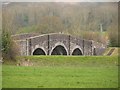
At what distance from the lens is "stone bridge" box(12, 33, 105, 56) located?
67.1 ft

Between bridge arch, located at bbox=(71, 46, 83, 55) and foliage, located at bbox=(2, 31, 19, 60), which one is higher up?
foliage, located at bbox=(2, 31, 19, 60)

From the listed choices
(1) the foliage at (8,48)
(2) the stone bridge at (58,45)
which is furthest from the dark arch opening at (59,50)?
(1) the foliage at (8,48)

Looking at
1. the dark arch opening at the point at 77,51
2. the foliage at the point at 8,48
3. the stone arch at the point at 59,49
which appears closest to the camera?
the foliage at the point at 8,48

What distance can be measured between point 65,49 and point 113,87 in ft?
58.1

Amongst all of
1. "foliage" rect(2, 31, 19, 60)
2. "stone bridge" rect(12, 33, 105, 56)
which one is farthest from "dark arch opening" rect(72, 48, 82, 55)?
"foliage" rect(2, 31, 19, 60)

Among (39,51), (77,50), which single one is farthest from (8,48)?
(77,50)

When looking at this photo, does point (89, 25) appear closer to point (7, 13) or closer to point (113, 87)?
point (7, 13)

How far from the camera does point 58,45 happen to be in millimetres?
23875

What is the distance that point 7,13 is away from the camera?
1275cm

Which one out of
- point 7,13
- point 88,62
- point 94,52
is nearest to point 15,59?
point 7,13

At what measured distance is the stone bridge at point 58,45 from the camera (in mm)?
20450

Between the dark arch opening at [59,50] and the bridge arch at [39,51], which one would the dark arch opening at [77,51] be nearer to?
the dark arch opening at [59,50]

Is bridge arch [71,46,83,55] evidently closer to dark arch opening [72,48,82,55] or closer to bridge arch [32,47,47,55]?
dark arch opening [72,48,82,55]

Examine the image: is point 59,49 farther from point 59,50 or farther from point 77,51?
point 77,51
